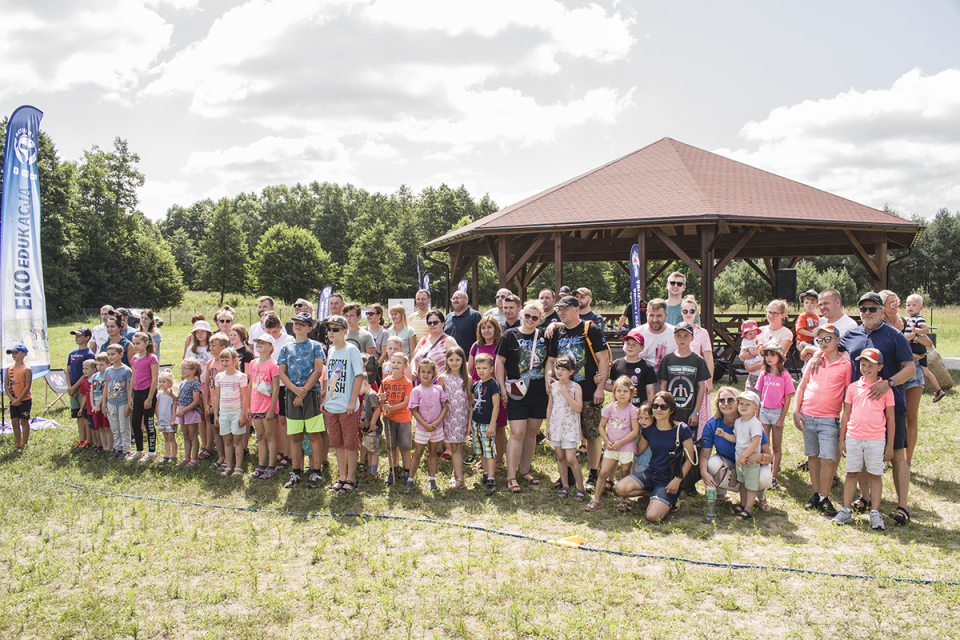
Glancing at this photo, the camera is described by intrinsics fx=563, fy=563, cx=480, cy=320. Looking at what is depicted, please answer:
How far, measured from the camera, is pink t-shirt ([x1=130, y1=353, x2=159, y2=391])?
695 centimetres

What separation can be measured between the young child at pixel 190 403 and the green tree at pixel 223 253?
51043 mm

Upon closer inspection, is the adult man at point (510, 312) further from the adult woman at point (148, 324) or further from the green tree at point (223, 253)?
the green tree at point (223, 253)

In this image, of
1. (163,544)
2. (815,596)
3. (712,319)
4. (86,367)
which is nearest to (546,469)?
(815,596)

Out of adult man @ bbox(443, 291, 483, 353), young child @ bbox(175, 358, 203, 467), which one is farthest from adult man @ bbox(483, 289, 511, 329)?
young child @ bbox(175, 358, 203, 467)

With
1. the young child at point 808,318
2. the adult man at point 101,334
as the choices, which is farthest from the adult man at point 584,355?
the adult man at point 101,334

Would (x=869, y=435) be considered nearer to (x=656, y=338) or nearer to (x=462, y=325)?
(x=656, y=338)

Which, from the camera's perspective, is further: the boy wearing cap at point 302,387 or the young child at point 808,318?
the young child at point 808,318

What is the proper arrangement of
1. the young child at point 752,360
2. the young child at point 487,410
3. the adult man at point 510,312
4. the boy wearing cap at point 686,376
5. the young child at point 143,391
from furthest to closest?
the young child at point 143,391 < the adult man at point 510,312 < the young child at point 752,360 < the young child at point 487,410 < the boy wearing cap at point 686,376

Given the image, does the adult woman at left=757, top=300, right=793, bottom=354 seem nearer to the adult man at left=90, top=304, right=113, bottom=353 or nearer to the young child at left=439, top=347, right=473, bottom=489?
the young child at left=439, top=347, right=473, bottom=489

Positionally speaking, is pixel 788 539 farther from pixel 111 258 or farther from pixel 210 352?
pixel 111 258

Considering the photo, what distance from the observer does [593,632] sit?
10.5 feet

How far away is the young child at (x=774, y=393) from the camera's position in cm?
559

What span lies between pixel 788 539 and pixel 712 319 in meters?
8.12

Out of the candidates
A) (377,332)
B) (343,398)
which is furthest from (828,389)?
(377,332)
